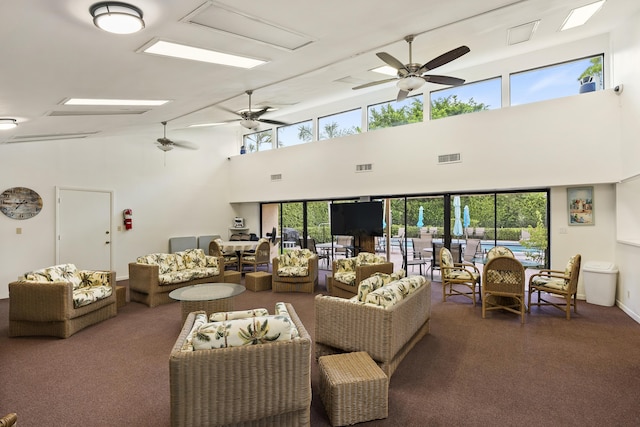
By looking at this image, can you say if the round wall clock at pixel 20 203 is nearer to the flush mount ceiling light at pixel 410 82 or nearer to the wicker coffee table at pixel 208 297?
the wicker coffee table at pixel 208 297

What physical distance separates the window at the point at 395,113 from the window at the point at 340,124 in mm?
353

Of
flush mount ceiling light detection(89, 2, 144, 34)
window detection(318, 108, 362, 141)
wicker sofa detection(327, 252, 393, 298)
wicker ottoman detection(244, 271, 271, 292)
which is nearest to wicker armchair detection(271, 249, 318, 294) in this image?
wicker ottoman detection(244, 271, 271, 292)

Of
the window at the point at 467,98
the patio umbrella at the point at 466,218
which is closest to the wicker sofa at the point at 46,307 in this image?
the patio umbrella at the point at 466,218

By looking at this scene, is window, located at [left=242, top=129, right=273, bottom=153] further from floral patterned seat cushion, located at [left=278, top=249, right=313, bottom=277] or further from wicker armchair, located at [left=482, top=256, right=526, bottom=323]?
Answer: wicker armchair, located at [left=482, top=256, right=526, bottom=323]

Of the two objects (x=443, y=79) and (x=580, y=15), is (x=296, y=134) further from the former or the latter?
(x=580, y=15)

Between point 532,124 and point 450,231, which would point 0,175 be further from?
point 532,124

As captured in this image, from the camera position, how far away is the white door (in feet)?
24.0

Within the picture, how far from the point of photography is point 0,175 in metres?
6.47

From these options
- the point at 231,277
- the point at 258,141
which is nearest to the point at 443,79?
the point at 231,277

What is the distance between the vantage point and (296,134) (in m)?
9.63

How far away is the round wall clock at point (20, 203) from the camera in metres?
6.54

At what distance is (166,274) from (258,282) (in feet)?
5.81

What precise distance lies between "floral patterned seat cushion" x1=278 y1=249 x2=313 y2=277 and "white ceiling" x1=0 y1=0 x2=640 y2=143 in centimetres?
334

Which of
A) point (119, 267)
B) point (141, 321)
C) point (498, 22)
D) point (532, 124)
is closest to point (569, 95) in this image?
point (532, 124)
